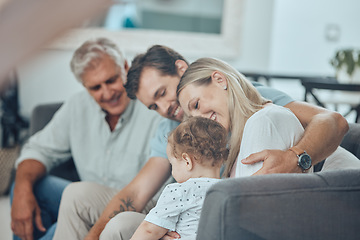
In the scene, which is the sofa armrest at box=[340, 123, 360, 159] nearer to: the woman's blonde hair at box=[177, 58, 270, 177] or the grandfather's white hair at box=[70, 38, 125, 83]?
the woman's blonde hair at box=[177, 58, 270, 177]

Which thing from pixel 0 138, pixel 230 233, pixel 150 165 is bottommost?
pixel 0 138

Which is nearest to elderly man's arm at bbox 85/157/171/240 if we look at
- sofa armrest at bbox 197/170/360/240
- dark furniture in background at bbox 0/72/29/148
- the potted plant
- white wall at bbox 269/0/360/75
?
sofa armrest at bbox 197/170/360/240

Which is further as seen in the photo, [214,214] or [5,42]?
[214,214]

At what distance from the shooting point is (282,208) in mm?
736

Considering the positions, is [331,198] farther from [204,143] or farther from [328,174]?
[204,143]

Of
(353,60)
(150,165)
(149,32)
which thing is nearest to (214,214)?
(150,165)

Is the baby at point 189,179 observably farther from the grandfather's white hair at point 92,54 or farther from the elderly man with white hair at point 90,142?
the grandfather's white hair at point 92,54

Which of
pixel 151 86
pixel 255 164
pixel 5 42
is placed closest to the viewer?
pixel 5 42

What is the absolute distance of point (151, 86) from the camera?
4.01 ft

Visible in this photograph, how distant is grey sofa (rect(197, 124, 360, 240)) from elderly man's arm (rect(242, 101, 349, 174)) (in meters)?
0.09

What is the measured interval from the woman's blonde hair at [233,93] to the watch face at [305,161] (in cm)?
14

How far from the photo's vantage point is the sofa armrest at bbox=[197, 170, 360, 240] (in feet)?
2.36

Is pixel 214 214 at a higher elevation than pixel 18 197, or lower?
higher

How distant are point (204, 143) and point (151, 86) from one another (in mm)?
388
